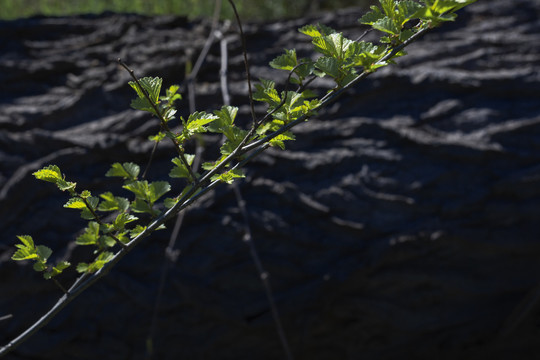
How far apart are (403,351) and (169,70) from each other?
1.37 meters

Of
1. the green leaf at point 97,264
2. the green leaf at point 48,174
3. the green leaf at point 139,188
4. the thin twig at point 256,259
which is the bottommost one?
the thin twig at point 256,259

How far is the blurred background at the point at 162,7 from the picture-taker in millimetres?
3702

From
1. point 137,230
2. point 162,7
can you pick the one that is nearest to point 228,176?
point 137,230

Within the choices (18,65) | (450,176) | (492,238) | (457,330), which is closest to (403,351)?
(457,330)

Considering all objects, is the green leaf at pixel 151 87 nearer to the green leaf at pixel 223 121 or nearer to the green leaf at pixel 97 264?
the green leaf at pixel 223 121

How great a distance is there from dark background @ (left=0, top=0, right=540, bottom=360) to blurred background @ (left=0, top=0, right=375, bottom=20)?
5.17ft

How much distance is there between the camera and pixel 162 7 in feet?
12.2

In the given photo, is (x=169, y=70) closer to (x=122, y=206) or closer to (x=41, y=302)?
(x=41, y=302)

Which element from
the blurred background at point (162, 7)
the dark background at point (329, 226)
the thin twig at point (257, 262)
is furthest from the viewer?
the blurred background at point (162, 7)

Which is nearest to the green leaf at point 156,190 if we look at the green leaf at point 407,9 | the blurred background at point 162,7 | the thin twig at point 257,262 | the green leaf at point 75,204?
the green leaf at point 75,204

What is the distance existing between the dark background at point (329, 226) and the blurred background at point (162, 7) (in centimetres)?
157

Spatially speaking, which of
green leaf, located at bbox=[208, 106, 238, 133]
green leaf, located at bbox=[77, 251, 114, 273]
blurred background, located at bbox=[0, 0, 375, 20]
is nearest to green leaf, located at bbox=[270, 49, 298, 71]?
green leaf, located at bbox=[208, 106, 238, 133]

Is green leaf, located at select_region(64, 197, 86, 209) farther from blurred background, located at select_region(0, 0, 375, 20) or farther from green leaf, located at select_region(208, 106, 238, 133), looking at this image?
blurred background, located at select_region(0, 0, 375, 20)

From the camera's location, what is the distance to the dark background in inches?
68.4
